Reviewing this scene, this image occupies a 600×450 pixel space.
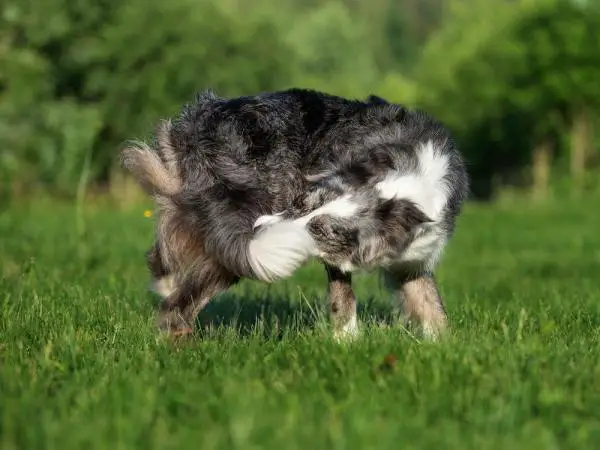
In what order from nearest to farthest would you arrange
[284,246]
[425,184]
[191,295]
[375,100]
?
[284,246] → [425,184] → [191,295] → [375,100]

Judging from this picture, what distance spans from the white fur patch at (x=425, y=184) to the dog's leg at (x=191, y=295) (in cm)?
103

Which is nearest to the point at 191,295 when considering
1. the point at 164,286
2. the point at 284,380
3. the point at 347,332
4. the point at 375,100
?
the point at 164,286

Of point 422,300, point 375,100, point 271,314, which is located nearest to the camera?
point 375,100

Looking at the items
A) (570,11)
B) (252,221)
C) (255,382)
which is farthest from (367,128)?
(570,11)

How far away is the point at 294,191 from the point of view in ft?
17.3

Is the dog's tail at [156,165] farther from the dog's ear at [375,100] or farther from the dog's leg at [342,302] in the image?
the dog's ear at [375,100]

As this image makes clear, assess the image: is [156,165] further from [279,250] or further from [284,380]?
[284,380]

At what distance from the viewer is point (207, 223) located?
5.17m

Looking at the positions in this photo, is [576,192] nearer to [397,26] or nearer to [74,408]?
[74,408]

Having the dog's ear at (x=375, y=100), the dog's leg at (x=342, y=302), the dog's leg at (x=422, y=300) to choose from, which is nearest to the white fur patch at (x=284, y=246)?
the dog's leg at (x=342, y=302)

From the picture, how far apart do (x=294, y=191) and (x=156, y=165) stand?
2.75 feet

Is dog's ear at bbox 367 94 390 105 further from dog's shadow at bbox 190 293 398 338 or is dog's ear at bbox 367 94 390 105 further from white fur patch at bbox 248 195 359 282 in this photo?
dog's shadow at bbox 190 293 398 338

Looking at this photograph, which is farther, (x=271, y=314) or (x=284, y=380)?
(x=271, y=314)

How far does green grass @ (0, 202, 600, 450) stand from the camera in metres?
3.50
